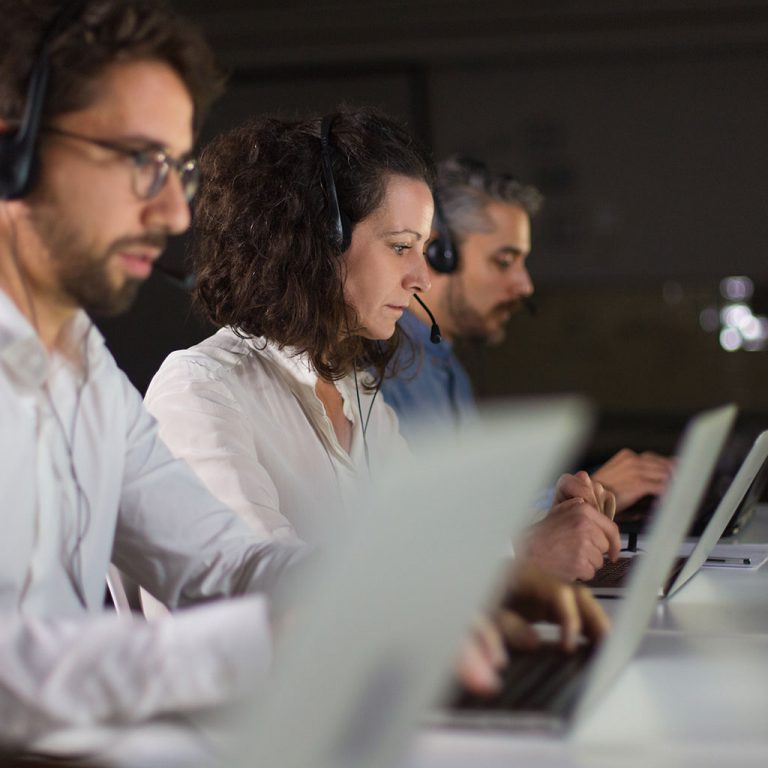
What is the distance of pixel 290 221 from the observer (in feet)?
5.74

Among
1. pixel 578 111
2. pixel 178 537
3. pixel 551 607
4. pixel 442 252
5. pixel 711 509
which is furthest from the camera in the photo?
pixel 578 111

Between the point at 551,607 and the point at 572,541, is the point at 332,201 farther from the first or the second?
the point at 551,607

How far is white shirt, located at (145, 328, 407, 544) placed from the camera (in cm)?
150

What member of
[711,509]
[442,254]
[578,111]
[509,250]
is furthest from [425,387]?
[578,111]

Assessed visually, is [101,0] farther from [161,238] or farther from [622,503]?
[622,503]

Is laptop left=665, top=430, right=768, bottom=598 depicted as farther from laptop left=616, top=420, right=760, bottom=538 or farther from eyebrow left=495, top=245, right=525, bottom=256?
eyebrow left=495, top=245, right=525, bottom=256

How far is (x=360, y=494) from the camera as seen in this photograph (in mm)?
1794

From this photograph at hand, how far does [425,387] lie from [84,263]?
1531 mm

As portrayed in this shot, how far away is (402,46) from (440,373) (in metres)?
2.98

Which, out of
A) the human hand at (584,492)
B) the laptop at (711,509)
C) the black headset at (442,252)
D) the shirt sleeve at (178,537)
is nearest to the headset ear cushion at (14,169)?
the shirt sleeve at (178,537)

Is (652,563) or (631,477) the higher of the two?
(652,563)

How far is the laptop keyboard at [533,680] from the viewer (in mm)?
886

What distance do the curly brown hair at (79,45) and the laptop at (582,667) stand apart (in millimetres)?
633

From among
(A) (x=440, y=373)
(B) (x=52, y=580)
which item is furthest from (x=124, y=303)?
(A) (x=440, y=373)
